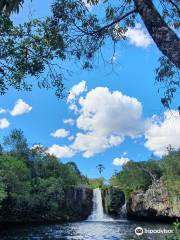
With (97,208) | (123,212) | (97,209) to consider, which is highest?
(97,208)

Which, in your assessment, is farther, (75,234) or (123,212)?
(123,212)

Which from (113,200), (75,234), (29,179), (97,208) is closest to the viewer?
(75,234)

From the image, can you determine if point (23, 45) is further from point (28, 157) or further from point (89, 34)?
point (28, 157)

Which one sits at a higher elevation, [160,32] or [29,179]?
[29,179]

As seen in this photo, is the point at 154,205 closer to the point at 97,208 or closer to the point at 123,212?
the point at 123,212

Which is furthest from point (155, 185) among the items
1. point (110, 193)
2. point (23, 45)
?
point (23, 45)

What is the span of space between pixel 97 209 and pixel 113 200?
120 inches

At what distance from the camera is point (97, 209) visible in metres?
70.1

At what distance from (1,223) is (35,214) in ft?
22.8

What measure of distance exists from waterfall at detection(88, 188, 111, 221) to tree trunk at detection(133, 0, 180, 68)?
2414 inches

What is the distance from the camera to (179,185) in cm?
5350

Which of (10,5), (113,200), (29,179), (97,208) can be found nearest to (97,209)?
(97,208)

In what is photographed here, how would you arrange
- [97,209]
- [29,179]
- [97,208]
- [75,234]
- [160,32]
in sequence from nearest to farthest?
1. [160,32]
2. [75,234]
3. [29,179]
4. [97,209]
5. [97,208]

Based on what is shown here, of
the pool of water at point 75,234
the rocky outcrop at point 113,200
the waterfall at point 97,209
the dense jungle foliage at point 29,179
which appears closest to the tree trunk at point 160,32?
the pool of water at point 75,234
